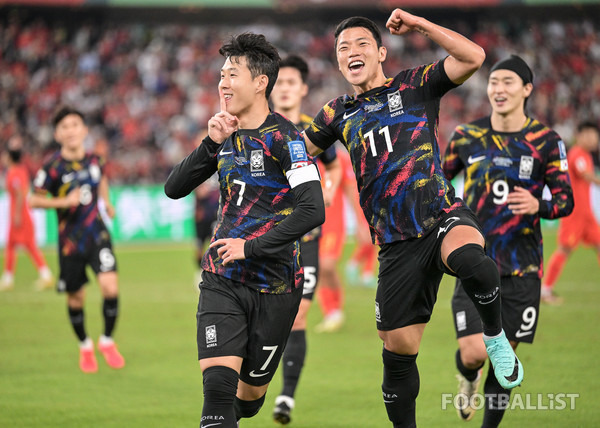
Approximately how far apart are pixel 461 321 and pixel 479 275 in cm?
149

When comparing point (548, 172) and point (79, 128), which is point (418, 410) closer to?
point (548, 172)

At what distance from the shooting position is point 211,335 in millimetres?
4355

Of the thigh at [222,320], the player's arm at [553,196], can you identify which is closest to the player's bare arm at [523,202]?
the player's arm at [553,196]

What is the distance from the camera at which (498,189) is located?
579 cm

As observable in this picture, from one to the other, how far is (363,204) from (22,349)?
20.2ft

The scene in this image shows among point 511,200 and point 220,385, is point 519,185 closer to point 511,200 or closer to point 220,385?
point 511,200

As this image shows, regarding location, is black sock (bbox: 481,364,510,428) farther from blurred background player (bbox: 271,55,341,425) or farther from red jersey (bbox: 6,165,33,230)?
red jersey (bbox: 6,165,33,230)

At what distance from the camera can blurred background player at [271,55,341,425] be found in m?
6.31

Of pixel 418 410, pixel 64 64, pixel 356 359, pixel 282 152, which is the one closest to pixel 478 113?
pixel 64 64

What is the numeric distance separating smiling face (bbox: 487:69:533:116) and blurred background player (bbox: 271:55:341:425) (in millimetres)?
1583

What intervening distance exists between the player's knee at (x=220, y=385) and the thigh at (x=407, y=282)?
3.92 feet

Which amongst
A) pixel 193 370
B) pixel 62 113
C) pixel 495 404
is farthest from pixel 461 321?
pixel 62 113

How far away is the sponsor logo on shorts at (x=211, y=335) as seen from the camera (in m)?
4.34

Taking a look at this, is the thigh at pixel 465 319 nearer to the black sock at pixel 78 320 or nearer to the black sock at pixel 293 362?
the black sock at pixel 293 362
